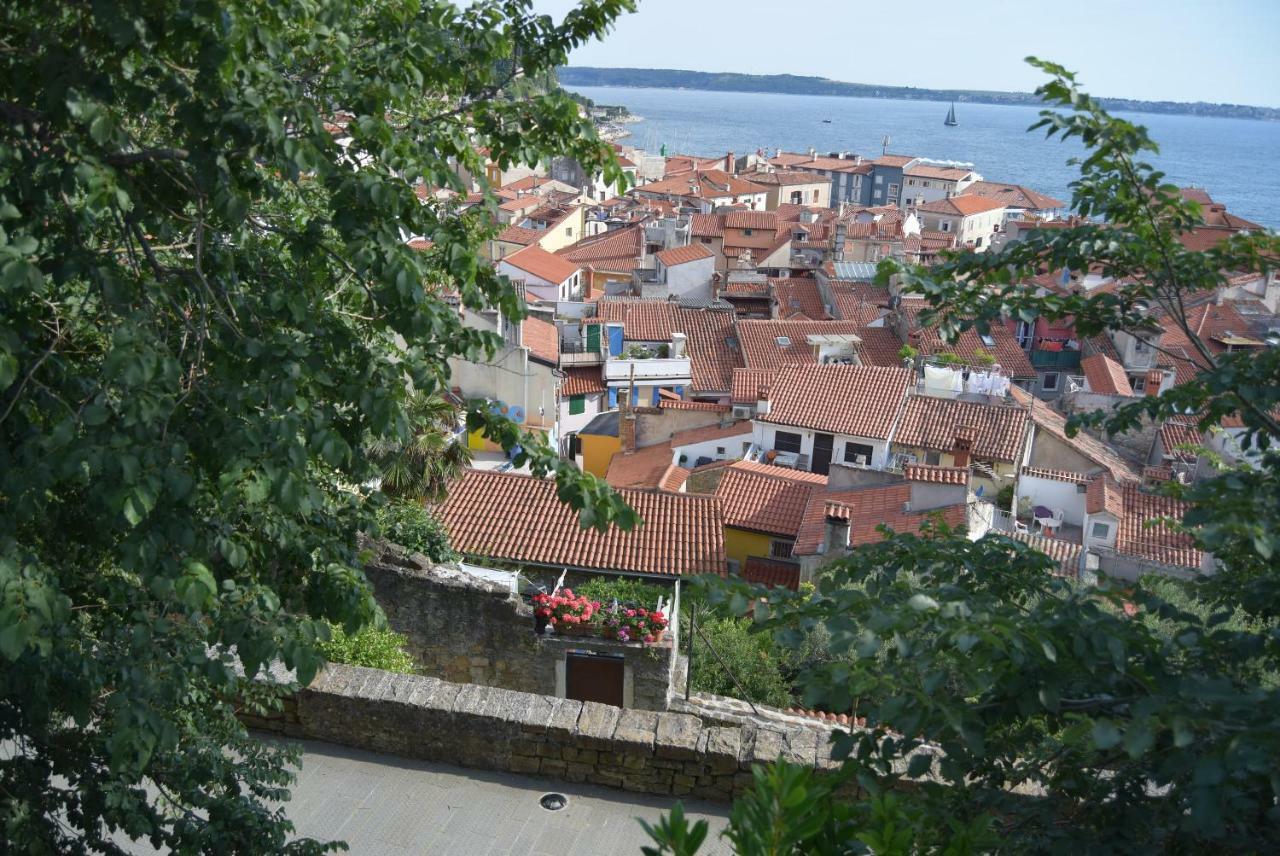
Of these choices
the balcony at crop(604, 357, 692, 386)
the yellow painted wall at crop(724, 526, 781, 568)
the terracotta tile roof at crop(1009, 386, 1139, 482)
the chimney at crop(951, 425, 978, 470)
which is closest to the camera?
the yellow painted wall at crop(724, 526, 781, 568)

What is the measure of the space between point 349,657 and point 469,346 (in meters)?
4.42

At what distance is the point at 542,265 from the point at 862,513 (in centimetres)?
2472

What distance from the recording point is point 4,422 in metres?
3.86

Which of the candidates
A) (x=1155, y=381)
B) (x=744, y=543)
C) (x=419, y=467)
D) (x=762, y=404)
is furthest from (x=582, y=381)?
(x=1155, y=381)

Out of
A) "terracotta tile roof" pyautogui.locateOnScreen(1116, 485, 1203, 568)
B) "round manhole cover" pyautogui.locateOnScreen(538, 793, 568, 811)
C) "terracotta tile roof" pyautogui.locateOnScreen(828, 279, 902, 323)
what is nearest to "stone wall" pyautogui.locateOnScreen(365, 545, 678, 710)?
"round manhole cover" pyautogui.locateOnScreen(538, 793, 568, 811)

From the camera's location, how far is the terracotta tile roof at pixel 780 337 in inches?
1419

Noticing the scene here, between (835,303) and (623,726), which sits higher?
(623,726)

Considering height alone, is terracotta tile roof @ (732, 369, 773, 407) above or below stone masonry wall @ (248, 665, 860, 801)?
below

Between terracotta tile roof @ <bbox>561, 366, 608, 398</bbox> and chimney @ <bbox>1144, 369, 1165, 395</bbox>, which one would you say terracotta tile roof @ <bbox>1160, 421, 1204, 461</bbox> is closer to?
chimney @ <bbox>1144, 369, 1165, 395</bbox>

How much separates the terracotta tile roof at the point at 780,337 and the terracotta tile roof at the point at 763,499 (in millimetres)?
10860

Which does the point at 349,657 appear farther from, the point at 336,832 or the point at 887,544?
the point at 887,544

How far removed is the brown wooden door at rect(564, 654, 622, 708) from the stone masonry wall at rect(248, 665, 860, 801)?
13.3 ft

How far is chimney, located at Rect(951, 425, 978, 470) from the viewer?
25816 mm

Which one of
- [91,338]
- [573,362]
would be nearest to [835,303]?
[573,362]
